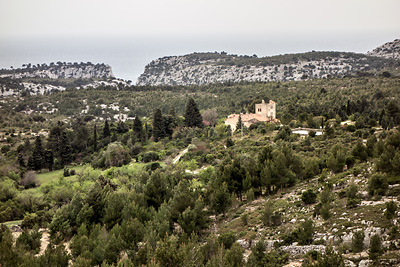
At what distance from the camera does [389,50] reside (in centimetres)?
15725

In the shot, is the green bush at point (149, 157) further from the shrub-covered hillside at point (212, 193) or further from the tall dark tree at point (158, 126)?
the tall dark tree at point (158, 126)

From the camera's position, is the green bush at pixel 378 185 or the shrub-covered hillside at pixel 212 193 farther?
the green bush at pixel 378 185

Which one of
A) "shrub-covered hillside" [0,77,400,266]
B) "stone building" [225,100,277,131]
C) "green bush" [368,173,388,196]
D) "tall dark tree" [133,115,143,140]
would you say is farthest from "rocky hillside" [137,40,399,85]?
"green bush" [368,173,388,196]

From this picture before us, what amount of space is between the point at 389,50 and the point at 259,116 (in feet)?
460

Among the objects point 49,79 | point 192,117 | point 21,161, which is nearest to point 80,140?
point 21,161

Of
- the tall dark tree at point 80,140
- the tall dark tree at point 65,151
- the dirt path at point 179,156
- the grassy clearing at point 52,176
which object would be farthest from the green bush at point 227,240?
the tall dark tree at point 80,140

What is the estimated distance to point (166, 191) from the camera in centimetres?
2680

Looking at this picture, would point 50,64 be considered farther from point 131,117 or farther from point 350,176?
point 350,176

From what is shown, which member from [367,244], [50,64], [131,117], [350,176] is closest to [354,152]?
[350,176]

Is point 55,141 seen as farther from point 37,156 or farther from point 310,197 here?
point 310,197

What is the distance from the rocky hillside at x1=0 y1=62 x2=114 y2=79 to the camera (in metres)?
165

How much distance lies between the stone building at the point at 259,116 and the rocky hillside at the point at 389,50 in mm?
118458

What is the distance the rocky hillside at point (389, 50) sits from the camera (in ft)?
484

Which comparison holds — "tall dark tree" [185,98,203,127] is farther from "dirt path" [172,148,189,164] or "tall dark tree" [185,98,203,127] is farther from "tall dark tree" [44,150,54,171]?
"tall dark tree" [44,150,54,171]
